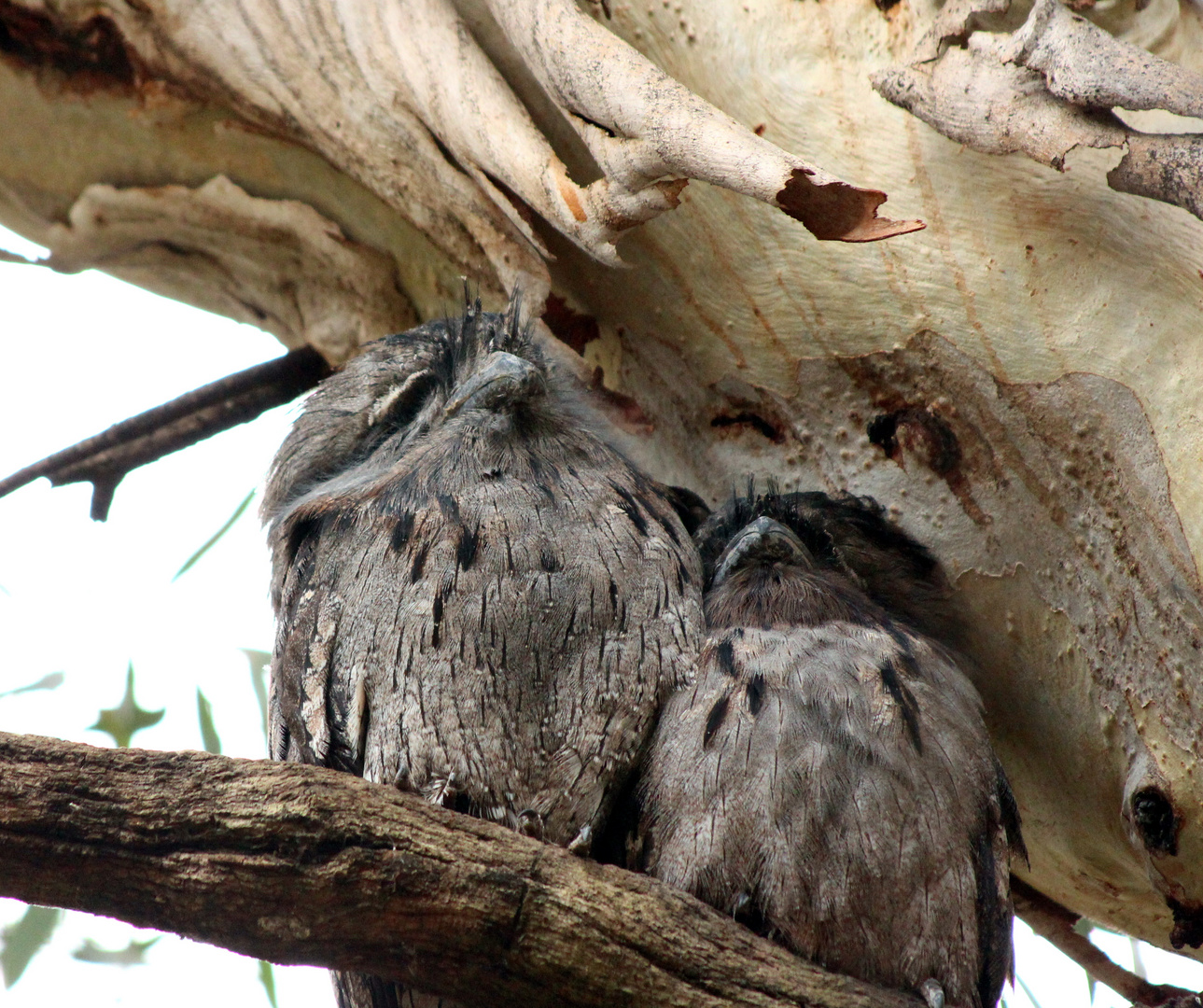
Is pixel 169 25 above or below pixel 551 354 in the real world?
above

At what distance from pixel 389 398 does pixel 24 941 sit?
2760 millimetres

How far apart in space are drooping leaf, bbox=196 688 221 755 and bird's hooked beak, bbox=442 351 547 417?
2546 mm

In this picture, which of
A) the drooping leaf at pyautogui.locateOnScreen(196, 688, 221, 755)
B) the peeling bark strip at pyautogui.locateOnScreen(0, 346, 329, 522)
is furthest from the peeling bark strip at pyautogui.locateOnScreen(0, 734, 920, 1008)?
the drooping leaf at pyautogui.locateOnScreen(196, 688, 221, 755)

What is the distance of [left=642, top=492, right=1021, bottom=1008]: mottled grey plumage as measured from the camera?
2.24m

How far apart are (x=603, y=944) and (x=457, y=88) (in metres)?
2.08

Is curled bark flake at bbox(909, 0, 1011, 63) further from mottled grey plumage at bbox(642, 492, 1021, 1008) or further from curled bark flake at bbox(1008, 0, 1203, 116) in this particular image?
mottled grey plumage at bbox(642, 492, 1021, 1008)

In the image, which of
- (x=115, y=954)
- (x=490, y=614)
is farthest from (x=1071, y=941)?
(x=115, y=954)

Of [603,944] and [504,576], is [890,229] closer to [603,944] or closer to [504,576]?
[504,576]

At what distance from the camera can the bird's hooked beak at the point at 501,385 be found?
2771 millimetres

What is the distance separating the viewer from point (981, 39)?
97.0 inches

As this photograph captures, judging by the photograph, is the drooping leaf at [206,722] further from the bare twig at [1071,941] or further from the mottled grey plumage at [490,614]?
the bare twig at [1071,941]

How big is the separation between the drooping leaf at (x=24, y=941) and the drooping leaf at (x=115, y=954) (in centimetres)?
51

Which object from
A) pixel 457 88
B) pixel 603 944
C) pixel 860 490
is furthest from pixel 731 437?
pixel 603 944

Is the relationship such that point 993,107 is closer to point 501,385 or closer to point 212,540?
point 501,385
